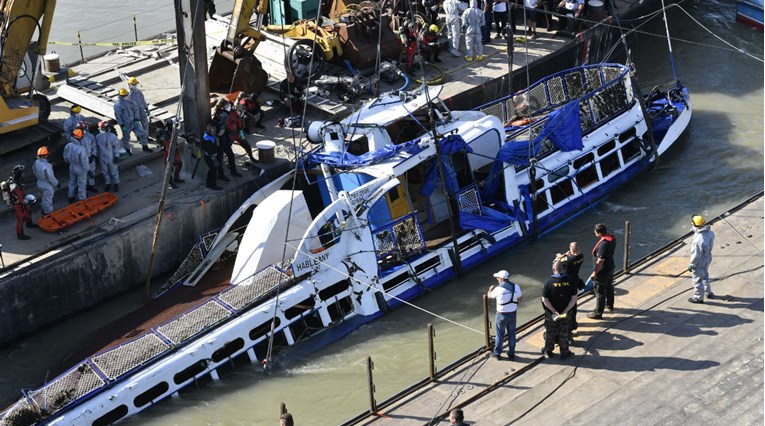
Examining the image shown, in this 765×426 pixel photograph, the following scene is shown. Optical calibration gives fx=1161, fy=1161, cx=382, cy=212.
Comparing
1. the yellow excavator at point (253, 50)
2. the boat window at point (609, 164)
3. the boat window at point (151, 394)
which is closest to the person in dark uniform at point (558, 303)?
the boat window at point (151, 394)

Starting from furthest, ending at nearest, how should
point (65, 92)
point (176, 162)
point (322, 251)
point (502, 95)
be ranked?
1. point (502, 95)
2. point (65, 92)
3. point (176, 162)
4. point (322, 251)

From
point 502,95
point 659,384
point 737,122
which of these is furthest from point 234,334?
point 737,122

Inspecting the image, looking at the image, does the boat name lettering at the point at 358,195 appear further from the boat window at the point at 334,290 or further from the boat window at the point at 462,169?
the boat window at the point at 462,169

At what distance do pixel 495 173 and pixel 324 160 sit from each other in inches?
130

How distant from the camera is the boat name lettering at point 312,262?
19062 millimetres

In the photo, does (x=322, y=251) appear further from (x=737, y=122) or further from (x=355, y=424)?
(x=737, y=122)

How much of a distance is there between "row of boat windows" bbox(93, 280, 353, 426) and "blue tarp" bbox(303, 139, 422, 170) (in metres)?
2.19

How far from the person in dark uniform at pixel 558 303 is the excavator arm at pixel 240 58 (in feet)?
35.0

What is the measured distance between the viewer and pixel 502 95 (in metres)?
27.0

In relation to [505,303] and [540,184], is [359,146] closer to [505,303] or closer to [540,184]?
[540,184]

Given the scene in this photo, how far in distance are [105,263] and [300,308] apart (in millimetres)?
3905

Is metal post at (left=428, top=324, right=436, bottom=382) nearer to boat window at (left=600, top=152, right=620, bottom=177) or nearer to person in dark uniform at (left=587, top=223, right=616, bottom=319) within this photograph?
person in dark uniform at (left=587, top=223, right=616, bottom=319)

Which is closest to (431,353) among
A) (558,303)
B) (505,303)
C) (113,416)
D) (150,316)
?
(505,303)

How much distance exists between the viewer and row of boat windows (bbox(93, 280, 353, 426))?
690 inches
